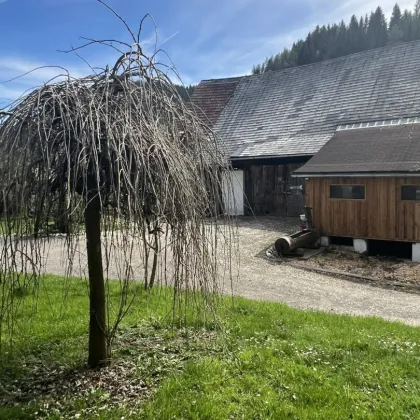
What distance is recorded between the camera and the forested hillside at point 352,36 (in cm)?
3994

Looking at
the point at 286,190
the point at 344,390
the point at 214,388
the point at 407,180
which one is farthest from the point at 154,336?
the point at 286,190

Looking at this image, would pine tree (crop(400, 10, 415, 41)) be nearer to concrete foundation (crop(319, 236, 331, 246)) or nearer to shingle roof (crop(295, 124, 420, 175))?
shingle roof (crop(295, 124, 420, 175))

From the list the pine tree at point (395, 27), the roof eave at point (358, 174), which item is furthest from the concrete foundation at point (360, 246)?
Result: the pine tree at point (395, 27)

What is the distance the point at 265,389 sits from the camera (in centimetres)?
313

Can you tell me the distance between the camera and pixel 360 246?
428 inches

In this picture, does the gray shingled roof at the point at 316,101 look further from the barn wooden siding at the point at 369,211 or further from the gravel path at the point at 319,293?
the gravel path at the point at 319,293

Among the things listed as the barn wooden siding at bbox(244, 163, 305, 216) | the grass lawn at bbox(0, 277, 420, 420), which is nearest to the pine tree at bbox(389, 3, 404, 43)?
the barn wooden siding at bbox(244, 163, 305, 216)

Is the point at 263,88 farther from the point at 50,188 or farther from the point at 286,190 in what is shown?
the point at 50,188

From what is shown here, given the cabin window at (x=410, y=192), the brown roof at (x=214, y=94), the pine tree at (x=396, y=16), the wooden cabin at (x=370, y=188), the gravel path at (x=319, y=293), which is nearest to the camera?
the gravel path at (x=319, y=293)

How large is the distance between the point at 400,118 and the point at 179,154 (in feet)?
44.7

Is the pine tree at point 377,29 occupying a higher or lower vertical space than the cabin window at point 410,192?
higher

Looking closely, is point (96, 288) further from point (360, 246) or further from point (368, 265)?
point (360, 246)

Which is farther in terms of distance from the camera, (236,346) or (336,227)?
(336,227)

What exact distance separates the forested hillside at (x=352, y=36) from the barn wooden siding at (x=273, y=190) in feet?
85.5
